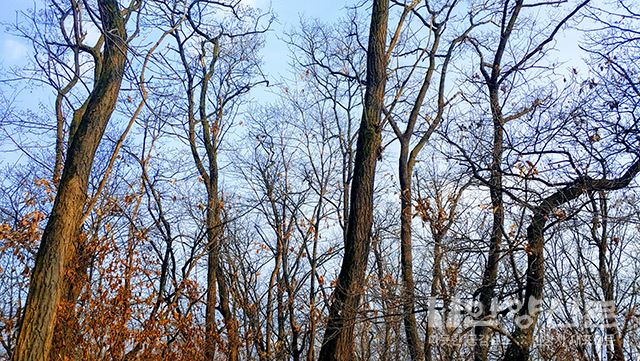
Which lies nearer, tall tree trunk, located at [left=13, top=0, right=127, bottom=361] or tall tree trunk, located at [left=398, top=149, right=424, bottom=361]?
tall tree trunk, located at [left=13, top=0, right=127, bottom=361]

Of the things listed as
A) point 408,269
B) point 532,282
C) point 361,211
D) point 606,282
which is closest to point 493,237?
point 532,282

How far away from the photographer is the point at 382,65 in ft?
24.4

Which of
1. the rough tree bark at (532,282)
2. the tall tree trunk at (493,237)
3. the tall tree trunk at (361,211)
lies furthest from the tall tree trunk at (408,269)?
the rough tree bark at (532,282)

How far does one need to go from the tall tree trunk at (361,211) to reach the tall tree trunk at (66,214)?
2.95 meters

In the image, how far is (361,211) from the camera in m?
6.79

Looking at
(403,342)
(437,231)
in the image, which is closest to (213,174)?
(403,342)

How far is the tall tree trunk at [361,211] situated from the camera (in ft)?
20.5

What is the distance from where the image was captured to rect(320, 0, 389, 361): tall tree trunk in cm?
625

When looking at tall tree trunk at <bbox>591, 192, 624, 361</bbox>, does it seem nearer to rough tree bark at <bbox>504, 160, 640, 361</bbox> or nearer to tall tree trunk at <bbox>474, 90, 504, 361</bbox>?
rough tree bark at <bbox>504, 160, 640, 361</bbox>

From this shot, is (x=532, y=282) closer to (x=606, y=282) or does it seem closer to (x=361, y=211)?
(x=361, y=211)

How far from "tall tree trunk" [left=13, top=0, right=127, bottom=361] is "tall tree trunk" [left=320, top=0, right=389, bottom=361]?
2.95 metres

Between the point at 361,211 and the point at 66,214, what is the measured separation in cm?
338

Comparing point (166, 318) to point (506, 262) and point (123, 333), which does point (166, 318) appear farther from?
point (506, 262)

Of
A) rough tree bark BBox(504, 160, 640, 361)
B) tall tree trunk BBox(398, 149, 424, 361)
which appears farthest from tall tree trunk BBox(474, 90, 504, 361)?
tall tree trunk BBox(398, 149, 424, 361)
